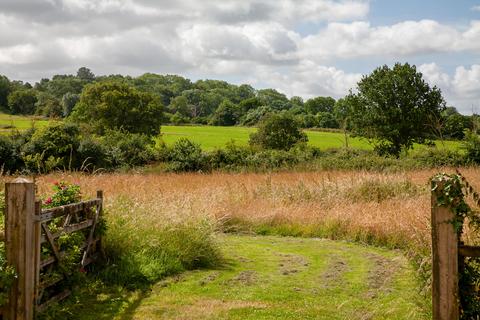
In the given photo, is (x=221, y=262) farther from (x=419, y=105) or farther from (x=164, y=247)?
(x=419, y=105)

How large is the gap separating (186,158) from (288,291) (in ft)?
64.1

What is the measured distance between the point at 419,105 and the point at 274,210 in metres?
27.1

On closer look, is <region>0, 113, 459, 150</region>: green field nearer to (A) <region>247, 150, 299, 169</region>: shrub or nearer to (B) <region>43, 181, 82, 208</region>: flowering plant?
(A) <region>247, 150, 299, 169</region>: shrub

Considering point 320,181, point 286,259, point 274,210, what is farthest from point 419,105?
point 286,259

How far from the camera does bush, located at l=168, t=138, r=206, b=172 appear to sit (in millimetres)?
25578

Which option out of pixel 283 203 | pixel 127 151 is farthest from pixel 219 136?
pixel 283 203

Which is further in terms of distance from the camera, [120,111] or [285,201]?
[120,111]

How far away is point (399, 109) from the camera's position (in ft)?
119

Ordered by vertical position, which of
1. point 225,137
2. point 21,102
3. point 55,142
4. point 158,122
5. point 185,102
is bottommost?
point 55,142

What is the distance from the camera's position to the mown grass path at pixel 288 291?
593 centimetres

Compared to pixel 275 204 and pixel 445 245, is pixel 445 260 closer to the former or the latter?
pixel 445 245

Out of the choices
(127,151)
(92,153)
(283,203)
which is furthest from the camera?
(127,151)

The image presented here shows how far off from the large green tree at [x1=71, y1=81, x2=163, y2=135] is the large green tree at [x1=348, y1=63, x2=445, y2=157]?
16.5 meters

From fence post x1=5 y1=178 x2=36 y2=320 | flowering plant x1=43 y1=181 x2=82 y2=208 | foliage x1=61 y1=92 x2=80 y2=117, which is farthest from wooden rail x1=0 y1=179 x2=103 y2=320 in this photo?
foliage x1=61 y1=92 x2=80 y2=117
